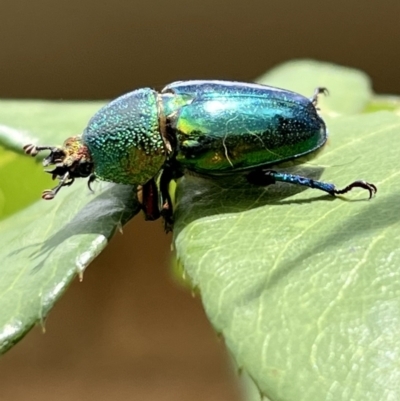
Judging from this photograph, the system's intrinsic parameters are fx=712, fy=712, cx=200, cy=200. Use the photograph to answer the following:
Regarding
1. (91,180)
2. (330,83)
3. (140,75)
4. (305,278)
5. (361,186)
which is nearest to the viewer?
(305,278)

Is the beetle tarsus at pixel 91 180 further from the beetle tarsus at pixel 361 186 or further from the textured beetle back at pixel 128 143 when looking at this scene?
the beetle tarsus at pixel 361 186

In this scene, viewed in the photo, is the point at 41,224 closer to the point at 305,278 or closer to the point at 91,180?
the point at 91,180

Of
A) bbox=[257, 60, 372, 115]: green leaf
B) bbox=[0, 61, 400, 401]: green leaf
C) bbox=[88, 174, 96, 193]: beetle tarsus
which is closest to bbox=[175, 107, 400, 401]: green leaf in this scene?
bbox=[0, 61, 400, 401]: green leaf

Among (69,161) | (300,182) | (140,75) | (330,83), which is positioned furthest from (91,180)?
(140,75)

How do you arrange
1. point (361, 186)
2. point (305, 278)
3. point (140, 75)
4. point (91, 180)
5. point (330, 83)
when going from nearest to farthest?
point (305, 278), point (361, 186), point (91, 180), point (330, 83), point (140, 75)

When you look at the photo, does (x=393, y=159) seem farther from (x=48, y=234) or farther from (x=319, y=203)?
(x=48, y=234)

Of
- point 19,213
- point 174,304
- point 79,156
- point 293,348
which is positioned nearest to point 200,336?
point 174,304

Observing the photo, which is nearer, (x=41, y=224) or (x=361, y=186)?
(x=361, y=186)
